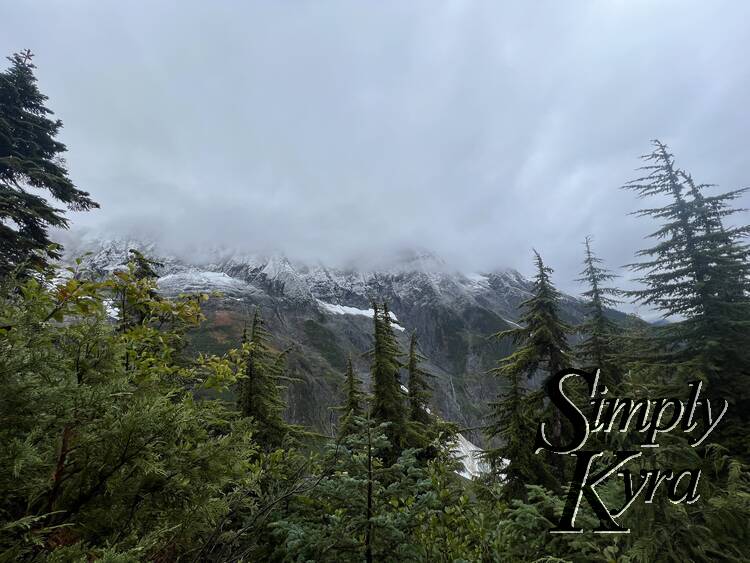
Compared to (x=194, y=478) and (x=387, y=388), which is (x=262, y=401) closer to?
(x=387, y=388)

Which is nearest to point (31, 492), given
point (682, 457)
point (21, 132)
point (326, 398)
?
point (682, 457)

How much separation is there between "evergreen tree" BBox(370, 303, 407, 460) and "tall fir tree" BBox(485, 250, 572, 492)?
377 centimetres

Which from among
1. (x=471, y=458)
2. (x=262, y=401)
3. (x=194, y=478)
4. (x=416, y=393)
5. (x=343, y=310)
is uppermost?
(x=343, y=310)

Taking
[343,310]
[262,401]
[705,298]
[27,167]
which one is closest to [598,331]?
[705,298]

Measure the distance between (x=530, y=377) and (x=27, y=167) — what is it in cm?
2010

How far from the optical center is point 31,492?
70.6 inches

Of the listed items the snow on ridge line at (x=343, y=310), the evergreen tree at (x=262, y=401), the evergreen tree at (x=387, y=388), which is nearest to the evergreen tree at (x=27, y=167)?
the evergreen tree at (x=262, y=401)

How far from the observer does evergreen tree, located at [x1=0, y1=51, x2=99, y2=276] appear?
449 inches

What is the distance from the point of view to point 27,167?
1280cm

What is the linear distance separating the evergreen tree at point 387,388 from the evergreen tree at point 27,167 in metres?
12.4

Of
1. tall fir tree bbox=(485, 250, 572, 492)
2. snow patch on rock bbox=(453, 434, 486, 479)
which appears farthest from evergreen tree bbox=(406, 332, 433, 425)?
tall fir tree bbox=(485, 250, 572, 492)

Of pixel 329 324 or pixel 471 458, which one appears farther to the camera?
pixel 329 324

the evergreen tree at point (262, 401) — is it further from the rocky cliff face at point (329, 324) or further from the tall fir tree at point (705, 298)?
the rocky cliff face at point (329, 324)

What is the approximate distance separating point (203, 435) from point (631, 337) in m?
15.6
